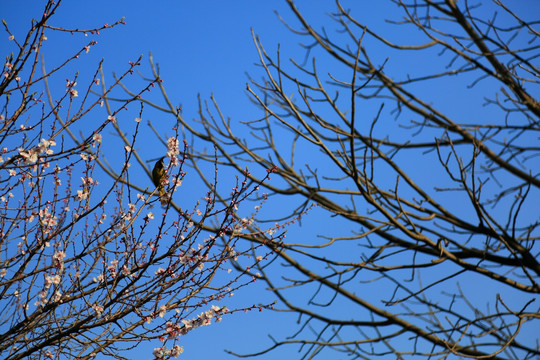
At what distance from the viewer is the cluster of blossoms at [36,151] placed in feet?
8.66

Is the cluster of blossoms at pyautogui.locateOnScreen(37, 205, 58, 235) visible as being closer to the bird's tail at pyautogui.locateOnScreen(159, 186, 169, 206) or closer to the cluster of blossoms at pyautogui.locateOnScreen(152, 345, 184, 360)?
the bird's tail at pyautogui.locateOnScreen(159, 186, 169, 206)

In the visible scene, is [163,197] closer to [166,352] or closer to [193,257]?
[193,257]

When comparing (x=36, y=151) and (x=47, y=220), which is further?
(x=47, y=220)

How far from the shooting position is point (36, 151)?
271 cm

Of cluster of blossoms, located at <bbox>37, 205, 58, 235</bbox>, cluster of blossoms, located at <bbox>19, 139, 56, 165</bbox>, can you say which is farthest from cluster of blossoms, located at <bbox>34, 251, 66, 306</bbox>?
cluster of blossoms, located at <bbox>19, 139, 56, 165</bbox>

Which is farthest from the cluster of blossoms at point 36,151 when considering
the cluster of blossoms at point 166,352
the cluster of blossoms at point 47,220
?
the cluster of blossoms at point 166,352

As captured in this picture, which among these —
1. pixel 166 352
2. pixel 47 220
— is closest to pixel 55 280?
pixel 47 220

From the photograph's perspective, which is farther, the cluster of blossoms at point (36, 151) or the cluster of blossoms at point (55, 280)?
the cluster of blossoms at point (55, 280)

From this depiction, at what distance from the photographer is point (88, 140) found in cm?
283

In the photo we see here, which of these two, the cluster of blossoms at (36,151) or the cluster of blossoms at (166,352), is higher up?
the cluster of blossoms at (36,151)

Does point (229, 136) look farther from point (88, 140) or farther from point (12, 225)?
point (12, 225)

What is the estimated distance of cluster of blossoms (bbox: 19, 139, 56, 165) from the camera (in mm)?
2639

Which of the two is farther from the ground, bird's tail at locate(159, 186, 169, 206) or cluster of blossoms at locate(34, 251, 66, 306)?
bird's tail at locate(159, 186, 169, 206)

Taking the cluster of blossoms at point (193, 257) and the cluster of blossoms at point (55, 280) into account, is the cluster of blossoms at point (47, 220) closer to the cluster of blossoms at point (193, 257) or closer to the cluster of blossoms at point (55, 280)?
the cluster of blossoms at point (55, 280)
